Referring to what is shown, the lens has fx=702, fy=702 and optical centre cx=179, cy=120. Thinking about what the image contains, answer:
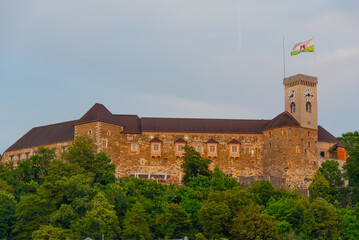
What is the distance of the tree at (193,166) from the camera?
97756mm

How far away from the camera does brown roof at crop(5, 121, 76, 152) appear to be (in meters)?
109

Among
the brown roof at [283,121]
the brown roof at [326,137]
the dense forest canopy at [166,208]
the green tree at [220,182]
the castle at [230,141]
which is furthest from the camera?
the brown roof at [326,137]

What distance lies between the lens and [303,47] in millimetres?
105188

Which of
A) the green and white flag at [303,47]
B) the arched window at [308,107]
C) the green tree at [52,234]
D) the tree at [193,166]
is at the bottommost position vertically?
the green tree at [52,234]

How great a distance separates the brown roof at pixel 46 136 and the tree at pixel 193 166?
18.8 m

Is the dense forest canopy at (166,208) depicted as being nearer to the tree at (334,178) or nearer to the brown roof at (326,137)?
the tree at (334,178)

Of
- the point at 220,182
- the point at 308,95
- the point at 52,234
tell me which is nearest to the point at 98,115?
the point at 220,182

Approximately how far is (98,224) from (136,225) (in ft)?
13.5

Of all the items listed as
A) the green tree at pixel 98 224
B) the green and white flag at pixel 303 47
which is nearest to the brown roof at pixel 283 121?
the green and white flag at pixel 303 47

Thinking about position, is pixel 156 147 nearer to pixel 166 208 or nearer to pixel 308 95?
pixel 166 208

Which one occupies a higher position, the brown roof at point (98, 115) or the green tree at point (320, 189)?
the brown roof at point (98, 115)

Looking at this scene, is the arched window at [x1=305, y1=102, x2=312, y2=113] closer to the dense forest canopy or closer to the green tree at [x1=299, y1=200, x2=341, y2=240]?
the dense forest canopy

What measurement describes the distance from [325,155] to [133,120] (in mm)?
29295

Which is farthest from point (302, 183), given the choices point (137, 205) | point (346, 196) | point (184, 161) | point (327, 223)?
point (137, 205)
